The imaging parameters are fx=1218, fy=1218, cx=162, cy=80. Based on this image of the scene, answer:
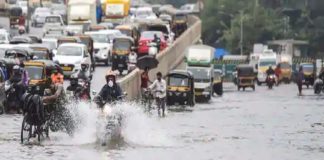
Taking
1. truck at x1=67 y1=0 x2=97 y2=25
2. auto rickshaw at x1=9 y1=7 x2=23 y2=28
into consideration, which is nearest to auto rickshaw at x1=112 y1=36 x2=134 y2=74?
truck at x1=67 y1=0 x2=97 y2=25

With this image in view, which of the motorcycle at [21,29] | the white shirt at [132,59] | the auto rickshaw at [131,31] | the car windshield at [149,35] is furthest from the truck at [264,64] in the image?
the white shirt at [132,59]

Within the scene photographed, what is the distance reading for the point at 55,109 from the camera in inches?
1152

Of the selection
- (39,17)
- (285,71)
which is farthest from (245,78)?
(39,17)

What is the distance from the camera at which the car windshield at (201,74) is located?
58000 millimetres

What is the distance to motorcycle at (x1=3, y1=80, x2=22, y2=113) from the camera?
36.8 metres

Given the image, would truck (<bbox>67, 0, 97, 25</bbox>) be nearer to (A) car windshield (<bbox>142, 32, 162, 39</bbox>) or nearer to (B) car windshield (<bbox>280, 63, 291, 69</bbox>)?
(B) car windshield (<bbox>280, 63, 291, 69</bbox>)

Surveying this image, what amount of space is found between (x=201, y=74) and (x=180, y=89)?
7.80 m

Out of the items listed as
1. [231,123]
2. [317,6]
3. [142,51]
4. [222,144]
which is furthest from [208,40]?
[222,144]

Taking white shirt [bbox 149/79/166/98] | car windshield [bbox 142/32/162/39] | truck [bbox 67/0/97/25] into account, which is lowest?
white shirt [bbox 149/79/166/98]

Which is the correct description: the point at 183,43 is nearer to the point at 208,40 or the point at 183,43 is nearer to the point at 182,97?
the point at 182,97

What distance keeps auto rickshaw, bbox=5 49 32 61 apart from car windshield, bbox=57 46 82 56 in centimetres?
692

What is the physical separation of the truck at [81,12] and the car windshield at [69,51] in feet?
104

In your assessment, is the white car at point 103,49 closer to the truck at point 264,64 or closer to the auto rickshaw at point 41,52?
the auto rickshaw at point 41,52

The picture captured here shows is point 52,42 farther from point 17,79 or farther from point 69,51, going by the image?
point 17,79
